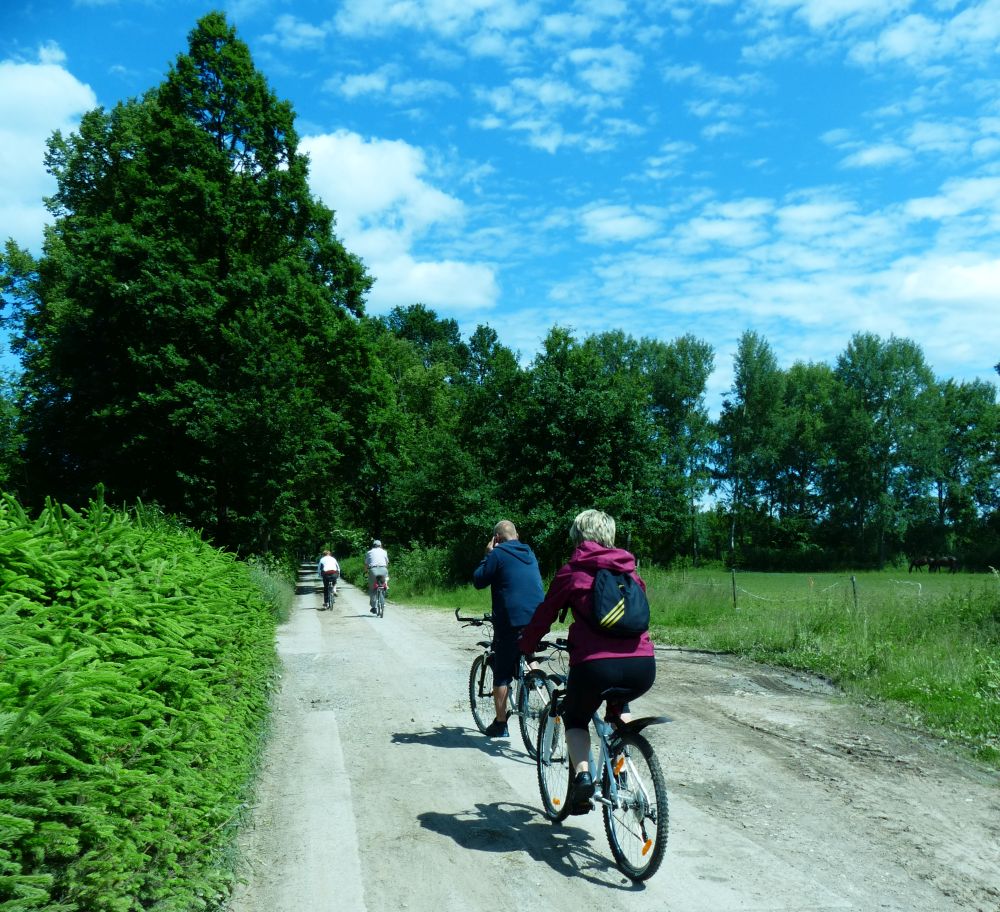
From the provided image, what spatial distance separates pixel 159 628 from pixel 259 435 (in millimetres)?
20899

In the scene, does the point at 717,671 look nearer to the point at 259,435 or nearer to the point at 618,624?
the point at 618,624

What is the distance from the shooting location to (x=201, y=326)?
81.3 ft

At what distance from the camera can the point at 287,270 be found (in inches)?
1029

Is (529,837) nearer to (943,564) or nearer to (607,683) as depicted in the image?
(607,683)

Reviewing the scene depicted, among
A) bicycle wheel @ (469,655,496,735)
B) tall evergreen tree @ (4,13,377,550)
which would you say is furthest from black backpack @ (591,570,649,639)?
tall evergreen tree @ (4,13,377,550)

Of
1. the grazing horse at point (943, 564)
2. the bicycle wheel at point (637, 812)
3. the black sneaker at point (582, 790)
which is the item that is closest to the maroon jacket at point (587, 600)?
the bicycle wheel at point (637, 812)

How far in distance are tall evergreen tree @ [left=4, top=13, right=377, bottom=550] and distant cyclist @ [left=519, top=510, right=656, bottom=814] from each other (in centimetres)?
2048

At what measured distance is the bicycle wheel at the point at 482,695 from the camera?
27.0 feet

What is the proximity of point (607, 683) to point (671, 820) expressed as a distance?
1.48 metres

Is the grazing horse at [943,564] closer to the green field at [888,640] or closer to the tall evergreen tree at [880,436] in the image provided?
the tall evergreen tree at [880,436]

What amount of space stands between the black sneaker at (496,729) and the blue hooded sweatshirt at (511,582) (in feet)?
3.06

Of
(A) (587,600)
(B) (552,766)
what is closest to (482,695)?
(B) (552,766)

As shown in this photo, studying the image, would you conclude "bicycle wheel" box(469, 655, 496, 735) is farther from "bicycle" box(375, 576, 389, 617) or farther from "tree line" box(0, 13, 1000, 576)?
"bicycle" box(375, 576, 389, 617)

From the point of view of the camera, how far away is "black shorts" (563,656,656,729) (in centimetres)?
480
